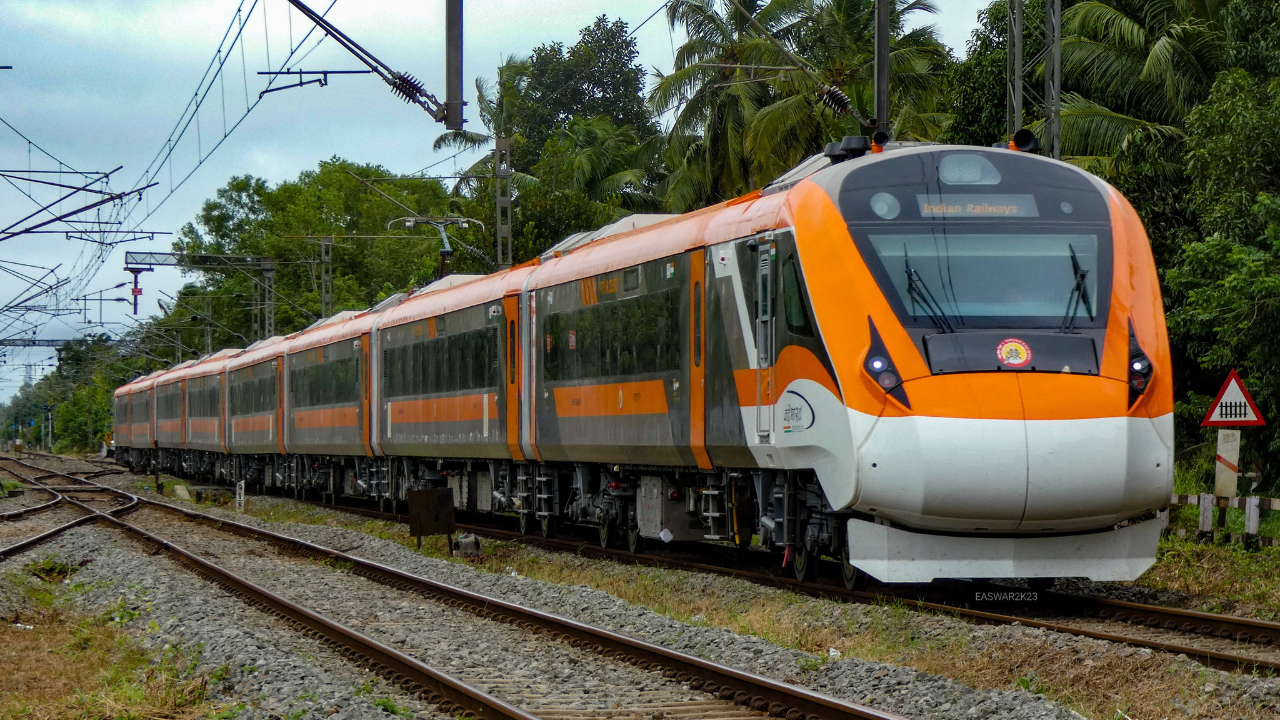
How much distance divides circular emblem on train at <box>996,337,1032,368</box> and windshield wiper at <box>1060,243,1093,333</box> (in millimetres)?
384

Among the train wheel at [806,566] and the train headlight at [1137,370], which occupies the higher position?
the train headlight at [1137,370]

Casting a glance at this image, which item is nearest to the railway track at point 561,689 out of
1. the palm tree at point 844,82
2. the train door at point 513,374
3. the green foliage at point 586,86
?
the train door at point 513,374

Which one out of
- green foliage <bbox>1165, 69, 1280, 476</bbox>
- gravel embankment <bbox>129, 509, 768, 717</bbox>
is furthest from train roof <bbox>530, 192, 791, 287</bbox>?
green foliage <bbox>1165, 69, 1280, 476</bbox>

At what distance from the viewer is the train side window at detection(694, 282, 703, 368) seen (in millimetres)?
12922

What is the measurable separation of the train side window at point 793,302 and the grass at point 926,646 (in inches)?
77.4

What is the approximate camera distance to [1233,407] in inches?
578

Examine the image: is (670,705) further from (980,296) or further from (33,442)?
(33,442)

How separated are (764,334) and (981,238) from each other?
1891mm

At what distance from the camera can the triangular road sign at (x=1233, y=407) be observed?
1459 cm

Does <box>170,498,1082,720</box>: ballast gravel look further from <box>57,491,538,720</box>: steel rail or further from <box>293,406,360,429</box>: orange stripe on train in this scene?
<box>293,406,360,429</box>: orange stripe on train

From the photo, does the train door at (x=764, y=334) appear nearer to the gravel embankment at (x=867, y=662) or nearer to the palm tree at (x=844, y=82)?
the gravel embankment at (x=867, y=662)

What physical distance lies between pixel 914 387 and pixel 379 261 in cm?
6995

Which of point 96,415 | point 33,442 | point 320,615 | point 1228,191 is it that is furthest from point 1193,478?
point 33,442

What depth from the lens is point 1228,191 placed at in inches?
684
